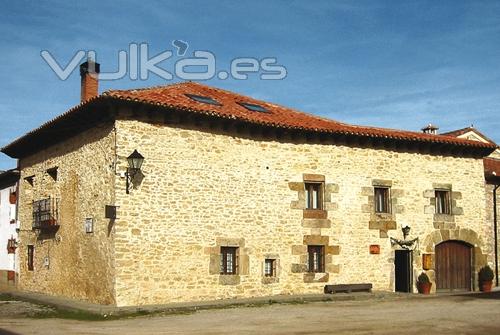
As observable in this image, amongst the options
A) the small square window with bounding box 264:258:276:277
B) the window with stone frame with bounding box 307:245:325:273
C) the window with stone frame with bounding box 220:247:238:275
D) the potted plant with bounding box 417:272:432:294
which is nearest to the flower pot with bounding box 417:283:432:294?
the potted plant with bounding box 417:272:432:294

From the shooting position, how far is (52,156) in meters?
19.4

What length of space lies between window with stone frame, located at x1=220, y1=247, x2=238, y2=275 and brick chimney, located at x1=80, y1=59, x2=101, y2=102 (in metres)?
7.17

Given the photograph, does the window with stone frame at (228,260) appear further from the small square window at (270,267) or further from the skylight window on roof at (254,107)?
the skylight window on roof at (254,107)

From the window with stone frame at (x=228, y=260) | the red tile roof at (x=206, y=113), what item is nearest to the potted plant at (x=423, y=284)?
the red tile roof at (x=206, y=113)

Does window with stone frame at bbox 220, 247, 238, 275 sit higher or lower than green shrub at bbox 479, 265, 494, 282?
higher

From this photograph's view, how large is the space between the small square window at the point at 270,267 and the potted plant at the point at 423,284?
538cm

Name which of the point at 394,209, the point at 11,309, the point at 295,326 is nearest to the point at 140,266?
the point at 11,309

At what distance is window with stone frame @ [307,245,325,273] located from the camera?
1831 centimetres

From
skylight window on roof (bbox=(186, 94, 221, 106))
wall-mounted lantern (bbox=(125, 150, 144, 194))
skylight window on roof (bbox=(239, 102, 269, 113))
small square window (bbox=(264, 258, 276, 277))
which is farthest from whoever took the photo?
skylight window on roof (bbox=(239, 102, 269, 113))

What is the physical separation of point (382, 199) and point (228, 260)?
19.6ft

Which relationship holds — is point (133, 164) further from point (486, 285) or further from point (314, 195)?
point (486, 285)

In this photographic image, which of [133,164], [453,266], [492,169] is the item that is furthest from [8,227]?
[492,169]

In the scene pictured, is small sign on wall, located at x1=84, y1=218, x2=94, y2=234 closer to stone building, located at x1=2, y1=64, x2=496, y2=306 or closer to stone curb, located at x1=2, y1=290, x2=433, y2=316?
stone building, located at x1=2, y1=64, x2=496, y2=306

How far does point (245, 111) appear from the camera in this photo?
59.5 feet
